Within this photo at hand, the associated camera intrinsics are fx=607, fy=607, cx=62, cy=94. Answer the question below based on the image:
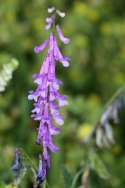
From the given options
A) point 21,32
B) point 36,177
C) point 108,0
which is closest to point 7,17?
point 21,32

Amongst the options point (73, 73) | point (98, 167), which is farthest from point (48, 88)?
point (73, 73)

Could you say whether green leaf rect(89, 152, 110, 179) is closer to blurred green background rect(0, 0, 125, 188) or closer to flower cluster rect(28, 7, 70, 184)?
blurred green background rect(0, 0, 125, 188)

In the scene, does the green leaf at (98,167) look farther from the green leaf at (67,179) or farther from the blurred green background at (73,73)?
the blurred green background at (73,73)

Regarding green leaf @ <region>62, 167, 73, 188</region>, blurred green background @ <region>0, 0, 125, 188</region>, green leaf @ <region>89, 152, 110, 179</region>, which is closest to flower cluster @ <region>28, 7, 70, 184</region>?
green leaf @ <region>62, 167, 73, 188</region>

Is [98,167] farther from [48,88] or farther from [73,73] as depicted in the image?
[73,73]

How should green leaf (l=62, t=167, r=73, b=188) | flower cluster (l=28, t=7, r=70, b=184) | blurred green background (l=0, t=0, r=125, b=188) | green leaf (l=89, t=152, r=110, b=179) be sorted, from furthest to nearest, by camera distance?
blurred green background (l=0, t=0, r=125, b=188)
green leaf (l=89, t=152, r=110, b=179)
green leaf (l=62, t=167, r=73, b=188)
flower cluster (l=28, t=7, r=70, b=184)

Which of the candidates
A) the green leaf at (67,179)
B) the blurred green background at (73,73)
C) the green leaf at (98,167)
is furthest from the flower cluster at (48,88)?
the blurred green background at (73,73)

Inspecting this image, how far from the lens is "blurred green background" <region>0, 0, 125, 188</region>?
370cm

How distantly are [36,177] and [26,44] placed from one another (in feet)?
8.29

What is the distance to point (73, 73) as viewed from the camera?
4480 mm

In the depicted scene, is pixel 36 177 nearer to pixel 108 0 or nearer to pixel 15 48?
pixel 15 48

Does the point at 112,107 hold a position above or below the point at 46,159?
above

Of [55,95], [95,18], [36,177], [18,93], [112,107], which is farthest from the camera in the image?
[95,18]

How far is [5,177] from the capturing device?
2.91 meters
